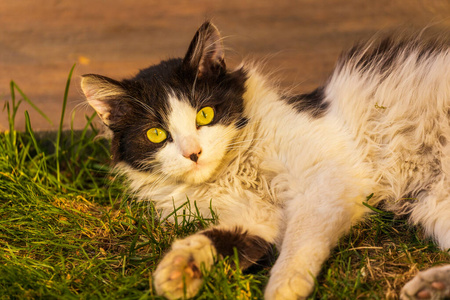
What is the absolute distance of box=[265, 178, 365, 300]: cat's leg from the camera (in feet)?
4.91

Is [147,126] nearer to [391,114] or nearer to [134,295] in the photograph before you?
[134,295]

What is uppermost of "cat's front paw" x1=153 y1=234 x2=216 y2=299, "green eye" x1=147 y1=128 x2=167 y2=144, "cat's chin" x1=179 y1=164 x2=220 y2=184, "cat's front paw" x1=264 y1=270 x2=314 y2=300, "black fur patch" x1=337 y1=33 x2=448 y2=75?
"black fur patch" x1=337 y1=33 x2=448 y2=75

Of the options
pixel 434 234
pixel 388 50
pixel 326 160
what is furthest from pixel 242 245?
pixel 388 50

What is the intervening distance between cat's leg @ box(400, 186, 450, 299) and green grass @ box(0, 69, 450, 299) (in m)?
0.06

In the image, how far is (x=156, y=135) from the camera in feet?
6.49

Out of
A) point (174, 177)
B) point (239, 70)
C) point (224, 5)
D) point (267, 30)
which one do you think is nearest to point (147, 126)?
point (174, 177)

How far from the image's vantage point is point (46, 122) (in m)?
3.31

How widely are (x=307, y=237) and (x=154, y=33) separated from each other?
10.6 ft

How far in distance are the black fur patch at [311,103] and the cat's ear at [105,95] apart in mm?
727

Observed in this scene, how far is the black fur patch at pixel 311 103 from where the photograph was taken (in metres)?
2.06

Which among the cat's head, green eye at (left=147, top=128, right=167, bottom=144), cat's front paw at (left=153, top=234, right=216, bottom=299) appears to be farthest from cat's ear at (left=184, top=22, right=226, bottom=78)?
cat's front paw at (left=153, top=234, right=216, bottom=299)

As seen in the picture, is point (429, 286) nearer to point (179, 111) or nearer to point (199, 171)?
point (199, 171)

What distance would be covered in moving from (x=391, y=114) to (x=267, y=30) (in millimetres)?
2519

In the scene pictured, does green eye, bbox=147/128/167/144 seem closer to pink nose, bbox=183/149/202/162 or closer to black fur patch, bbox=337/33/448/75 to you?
pink nose, bbox=183/149/202/162
